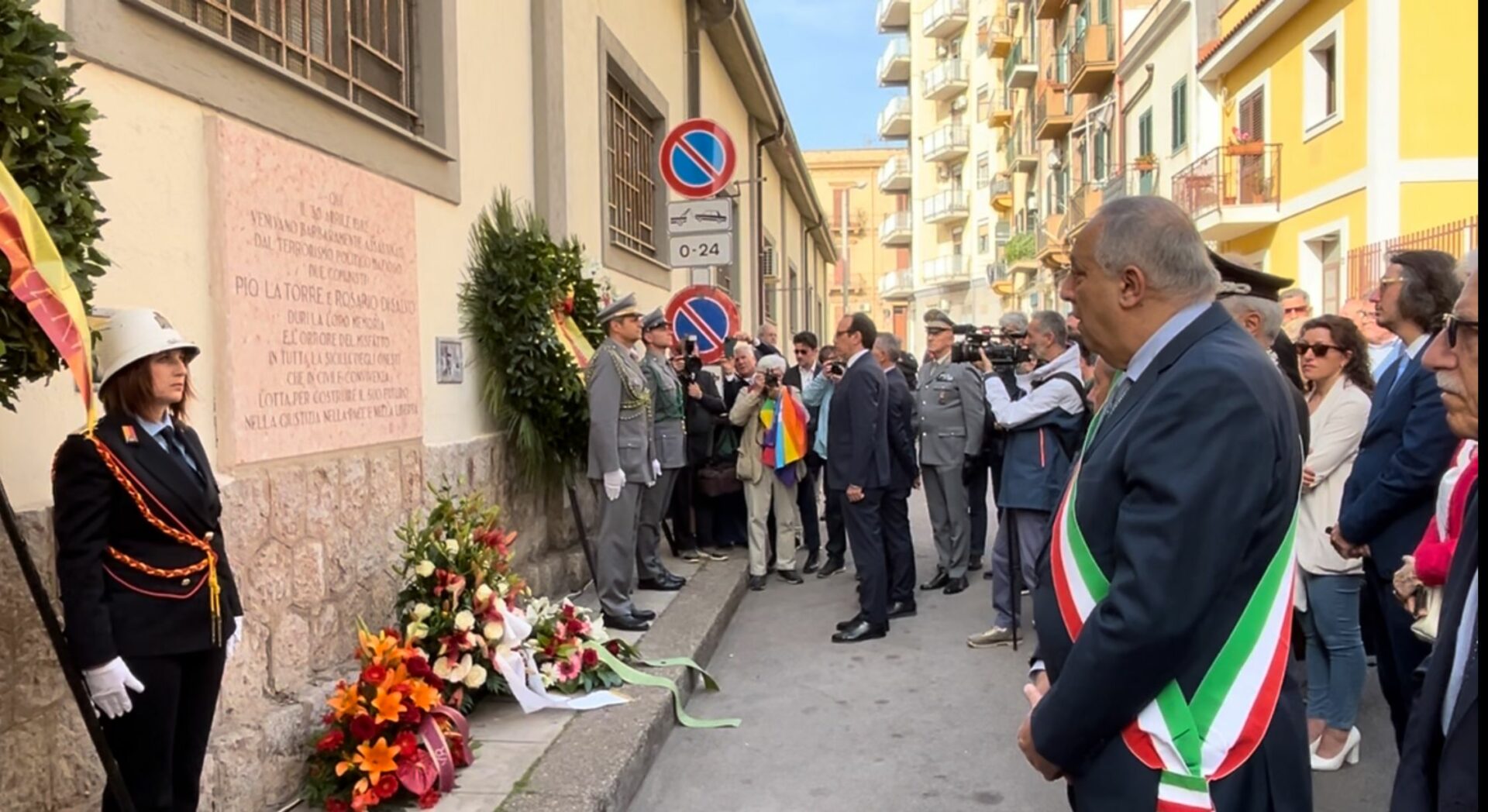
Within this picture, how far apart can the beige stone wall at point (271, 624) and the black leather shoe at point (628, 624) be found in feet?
4.70

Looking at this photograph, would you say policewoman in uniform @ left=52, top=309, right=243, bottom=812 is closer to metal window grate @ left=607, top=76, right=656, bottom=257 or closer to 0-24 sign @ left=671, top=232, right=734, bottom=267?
0-24 sign @ left=671, top=232, right=734, bottom=267

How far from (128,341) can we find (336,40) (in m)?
2.65

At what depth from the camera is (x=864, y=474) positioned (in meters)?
6.83

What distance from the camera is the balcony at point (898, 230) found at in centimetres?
5900

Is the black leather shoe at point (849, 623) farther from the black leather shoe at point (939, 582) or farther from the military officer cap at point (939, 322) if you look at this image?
the military officer cap at point (939, 322)

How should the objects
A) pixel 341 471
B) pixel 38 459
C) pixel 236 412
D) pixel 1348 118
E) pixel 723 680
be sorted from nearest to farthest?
1. pixel 38 459
2. pixel 236 412
3. pixel 341 471
4. pixel 723 680
5. pixel 1348 118

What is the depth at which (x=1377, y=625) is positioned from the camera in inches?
159

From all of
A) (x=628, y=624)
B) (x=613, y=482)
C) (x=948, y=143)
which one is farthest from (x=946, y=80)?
(x=628, y=624)

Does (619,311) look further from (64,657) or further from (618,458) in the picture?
(64,657)

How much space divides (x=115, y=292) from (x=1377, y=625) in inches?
174

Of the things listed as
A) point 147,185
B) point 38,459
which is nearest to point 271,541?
point 38,459

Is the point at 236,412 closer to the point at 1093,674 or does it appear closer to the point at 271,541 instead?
the point at 271,541

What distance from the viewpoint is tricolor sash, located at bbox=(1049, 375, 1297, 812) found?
6.53 feet

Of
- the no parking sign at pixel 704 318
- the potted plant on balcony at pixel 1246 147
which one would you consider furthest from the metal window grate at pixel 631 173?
the potted plant on balcony at pixel 1246 147
